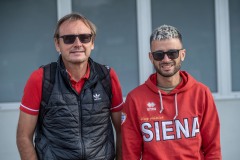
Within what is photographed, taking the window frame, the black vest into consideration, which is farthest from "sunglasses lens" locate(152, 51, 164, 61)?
the window frame

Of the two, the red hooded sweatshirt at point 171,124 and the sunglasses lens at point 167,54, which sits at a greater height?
the sunglasses lens at point 167,54

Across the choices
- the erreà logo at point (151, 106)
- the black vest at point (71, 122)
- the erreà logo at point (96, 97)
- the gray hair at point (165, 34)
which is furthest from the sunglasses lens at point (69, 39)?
the erreà logo at point (151, 106)

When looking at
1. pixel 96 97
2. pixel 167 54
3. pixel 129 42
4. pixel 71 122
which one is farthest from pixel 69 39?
pixel 129 42

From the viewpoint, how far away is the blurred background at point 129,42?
4332 mm

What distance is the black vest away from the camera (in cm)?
243

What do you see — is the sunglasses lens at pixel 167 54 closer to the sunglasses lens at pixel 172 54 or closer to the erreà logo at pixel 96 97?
the sunglasses lens at pixel 172 54

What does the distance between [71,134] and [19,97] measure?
2140mm

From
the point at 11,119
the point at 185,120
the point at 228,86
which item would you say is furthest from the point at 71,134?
the point at 228,86

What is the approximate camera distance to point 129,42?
4.58 m

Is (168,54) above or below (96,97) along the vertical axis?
above

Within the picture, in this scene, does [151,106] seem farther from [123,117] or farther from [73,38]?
[73,38]

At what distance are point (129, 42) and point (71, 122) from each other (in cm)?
230

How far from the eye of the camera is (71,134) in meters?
2.44

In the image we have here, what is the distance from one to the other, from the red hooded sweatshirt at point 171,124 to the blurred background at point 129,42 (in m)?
2.01
